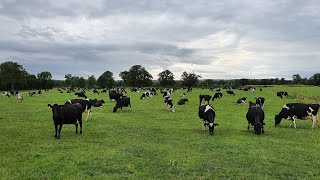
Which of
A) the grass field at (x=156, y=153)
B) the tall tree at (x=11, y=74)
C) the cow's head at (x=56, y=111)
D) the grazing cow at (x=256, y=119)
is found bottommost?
the grass field at (x=156, y=153)

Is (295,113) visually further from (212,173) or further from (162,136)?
(212,173)

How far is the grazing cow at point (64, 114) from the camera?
65.8ft

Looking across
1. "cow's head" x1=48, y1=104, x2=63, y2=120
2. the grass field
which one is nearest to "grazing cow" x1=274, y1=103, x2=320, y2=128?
the grass field

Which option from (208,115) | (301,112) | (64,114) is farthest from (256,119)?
(64,114)

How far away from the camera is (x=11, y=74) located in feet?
500

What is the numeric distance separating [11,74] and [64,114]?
145 m

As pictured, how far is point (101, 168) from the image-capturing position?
12891mm

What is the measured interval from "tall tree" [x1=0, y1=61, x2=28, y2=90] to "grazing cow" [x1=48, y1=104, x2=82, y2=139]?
463 ft

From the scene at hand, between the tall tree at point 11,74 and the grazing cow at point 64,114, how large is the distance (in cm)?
14126

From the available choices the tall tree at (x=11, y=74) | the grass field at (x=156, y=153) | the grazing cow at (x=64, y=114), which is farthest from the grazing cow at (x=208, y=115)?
the tall tree at (x=11, y=74)

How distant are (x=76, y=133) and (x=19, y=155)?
676 centimetres

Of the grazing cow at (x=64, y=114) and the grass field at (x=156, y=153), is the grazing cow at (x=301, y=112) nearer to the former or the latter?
the grass field at (x=156, y=153)

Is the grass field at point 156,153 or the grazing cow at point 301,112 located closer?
the grass field at point 156,153

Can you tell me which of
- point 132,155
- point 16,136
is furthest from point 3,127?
point 132,155
